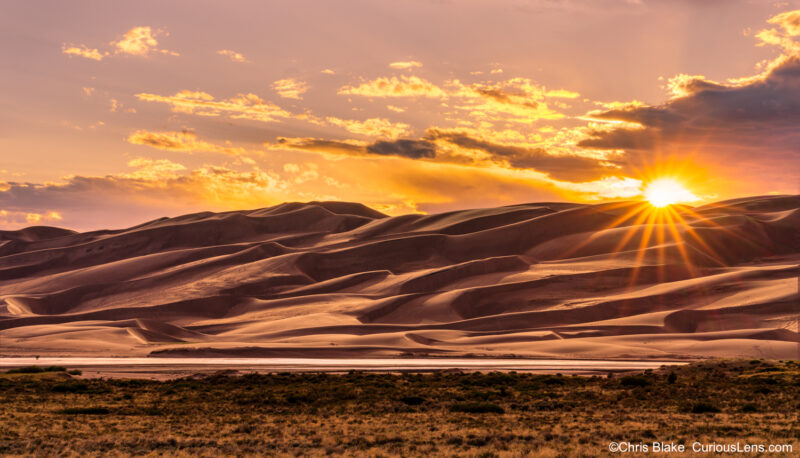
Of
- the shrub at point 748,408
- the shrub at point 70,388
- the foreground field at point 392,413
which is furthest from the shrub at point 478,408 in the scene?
the shrub at point 70,388

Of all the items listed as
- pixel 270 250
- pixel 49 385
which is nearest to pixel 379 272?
pixel 270 250

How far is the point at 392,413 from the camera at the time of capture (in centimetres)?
2995

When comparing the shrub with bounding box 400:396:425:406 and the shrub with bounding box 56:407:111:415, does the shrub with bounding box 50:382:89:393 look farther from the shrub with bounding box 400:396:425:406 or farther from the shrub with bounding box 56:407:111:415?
the shrub with bounding box 400:396:425:406

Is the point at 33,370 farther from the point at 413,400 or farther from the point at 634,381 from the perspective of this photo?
the point at 634,381

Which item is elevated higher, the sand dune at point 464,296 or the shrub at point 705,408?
the sand dune at point 464,296

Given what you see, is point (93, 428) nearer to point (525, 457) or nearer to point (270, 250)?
point (525, 457)

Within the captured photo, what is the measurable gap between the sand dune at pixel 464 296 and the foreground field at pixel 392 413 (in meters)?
33.9

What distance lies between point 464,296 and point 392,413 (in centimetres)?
9508

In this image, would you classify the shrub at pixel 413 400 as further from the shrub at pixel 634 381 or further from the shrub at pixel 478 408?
the shrub at pixel 634 381

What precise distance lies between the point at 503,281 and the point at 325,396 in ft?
Answer: 332

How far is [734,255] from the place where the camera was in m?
150

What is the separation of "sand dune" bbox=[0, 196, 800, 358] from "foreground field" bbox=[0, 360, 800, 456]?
33.9 meters

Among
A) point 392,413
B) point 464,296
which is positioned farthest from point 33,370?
point 464,296

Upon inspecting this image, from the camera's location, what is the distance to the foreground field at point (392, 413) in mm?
21438
